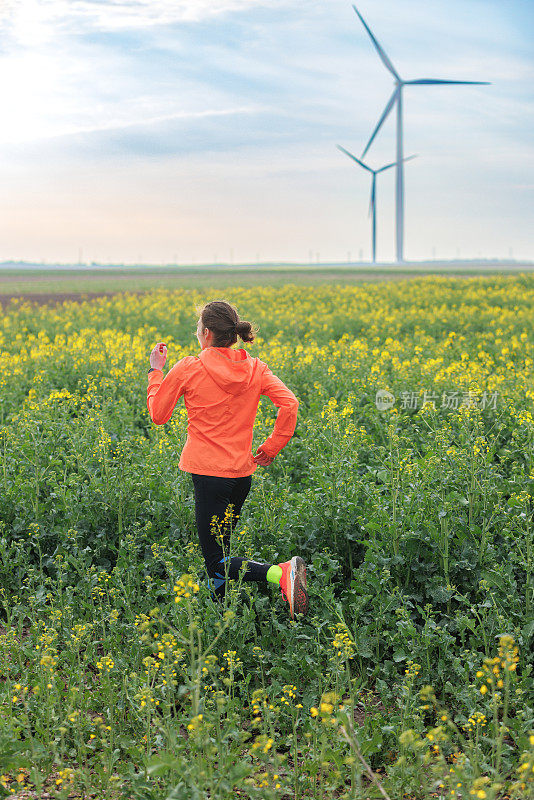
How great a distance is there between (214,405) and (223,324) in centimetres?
53

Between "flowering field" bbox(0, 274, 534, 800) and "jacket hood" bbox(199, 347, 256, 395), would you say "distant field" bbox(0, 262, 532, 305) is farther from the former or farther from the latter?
"jacket hood" bbox(199, 347, 256, 395)

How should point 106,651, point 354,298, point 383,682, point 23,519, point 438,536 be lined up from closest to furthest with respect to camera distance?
point 383,682 < point 106,651 < point 438,536 < point 23,519 < point 354,298

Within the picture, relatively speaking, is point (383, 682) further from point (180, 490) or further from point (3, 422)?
point (3, 422)

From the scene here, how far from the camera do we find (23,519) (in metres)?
5.88

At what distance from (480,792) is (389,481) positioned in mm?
3068

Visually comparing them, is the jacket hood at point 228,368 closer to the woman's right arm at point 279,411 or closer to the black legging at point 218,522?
the woman's right arm at point 279,411

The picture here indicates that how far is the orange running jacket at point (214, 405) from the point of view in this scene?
443cm

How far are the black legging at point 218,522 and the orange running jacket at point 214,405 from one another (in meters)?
0.08

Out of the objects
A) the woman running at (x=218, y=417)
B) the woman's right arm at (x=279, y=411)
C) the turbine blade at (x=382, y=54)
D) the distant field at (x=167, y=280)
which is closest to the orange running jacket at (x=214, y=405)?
the woman running at (x=218, y=417)

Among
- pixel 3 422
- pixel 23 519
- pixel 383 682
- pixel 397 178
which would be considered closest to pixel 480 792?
pixel 383 682

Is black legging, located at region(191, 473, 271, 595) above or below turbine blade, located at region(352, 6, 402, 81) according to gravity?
below

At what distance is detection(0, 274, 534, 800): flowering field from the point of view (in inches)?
122

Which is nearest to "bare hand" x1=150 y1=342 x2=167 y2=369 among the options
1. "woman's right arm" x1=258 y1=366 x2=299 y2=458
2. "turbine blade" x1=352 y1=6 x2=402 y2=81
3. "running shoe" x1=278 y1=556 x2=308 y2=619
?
"woman's right arm" x1=258 y1=366 x2=299 y2=458

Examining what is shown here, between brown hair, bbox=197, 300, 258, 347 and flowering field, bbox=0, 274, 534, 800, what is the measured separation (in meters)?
1.43
